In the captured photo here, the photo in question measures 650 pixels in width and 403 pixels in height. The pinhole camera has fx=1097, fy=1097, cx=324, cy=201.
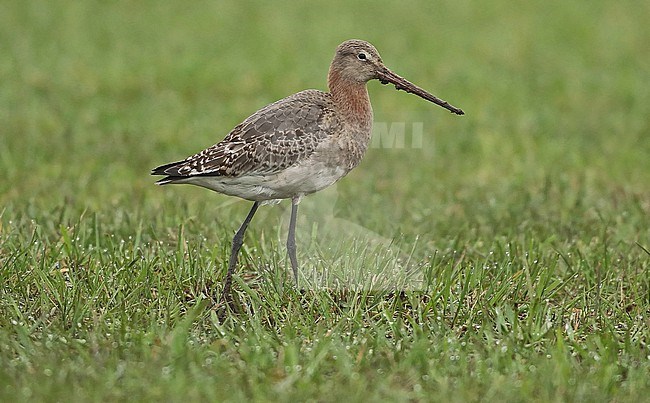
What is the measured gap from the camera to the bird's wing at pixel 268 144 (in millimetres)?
5484

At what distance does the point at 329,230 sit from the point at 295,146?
4.88 ft

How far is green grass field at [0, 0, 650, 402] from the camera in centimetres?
475

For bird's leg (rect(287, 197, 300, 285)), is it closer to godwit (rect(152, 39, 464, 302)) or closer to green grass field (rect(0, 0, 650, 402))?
godwit (rect(152, 39, 464, 302))

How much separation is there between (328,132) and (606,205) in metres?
3.27

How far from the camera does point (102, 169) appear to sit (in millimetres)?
9195

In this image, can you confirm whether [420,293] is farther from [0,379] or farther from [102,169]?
[102,169]

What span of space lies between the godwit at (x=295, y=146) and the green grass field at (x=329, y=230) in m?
0.48

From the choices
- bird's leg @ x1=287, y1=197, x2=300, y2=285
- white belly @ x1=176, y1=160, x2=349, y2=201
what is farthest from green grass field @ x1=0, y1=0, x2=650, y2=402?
white belly @ x1=176, y1=160, x2=349, y2=201

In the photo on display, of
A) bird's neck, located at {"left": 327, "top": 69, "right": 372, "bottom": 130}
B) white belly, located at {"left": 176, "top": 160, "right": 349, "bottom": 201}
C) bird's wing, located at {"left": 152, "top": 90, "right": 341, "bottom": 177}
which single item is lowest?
white belly, located at {"left": 176, "top": 160, "right": 349, "bottom": 201}

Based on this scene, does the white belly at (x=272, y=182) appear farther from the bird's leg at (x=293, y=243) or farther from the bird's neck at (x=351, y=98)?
the bird's neck at (x=351, y=98)

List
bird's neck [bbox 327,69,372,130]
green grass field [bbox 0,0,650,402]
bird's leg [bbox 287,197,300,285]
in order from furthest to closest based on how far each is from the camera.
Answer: bird's neck [bbox 327,69,372,130] < bird's leg [bbox 287,197,300,285] < green grass field [bbox 0,0,650,402]

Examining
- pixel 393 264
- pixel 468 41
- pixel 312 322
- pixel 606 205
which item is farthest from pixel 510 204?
pixel 468 41

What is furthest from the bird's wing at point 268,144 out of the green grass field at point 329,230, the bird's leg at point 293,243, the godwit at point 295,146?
the green grass field at point 329,230

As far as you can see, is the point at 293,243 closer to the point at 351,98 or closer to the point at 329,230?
the point at 351,98
